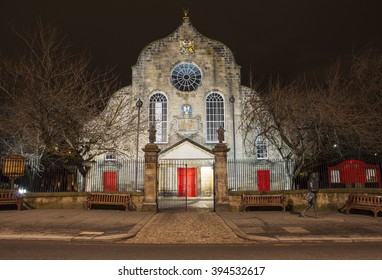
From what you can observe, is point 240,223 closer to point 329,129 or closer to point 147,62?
point 329,129

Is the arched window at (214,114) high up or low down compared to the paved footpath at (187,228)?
up

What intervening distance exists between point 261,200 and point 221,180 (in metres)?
1.97

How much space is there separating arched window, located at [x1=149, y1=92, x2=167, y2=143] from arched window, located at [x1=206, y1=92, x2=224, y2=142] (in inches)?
141

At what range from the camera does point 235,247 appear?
7980 mm

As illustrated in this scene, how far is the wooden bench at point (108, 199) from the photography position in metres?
15.4

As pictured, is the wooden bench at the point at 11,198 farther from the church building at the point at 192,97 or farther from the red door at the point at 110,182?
the church building at the point at 192,97

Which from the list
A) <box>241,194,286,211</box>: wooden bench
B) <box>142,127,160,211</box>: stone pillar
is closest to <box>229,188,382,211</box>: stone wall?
<box>241,194,286,211</box>: wooden bench

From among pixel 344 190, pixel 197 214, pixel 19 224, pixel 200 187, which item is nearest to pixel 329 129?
pixel 344 190

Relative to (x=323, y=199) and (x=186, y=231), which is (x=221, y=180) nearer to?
(x=323, y=199)

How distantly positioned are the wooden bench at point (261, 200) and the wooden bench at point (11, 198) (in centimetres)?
966

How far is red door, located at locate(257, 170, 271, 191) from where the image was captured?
27703 mm

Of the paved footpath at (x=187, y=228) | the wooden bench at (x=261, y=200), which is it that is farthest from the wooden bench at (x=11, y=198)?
the wooden bench at (x=261, y=200)

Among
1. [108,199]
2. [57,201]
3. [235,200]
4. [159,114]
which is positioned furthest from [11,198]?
[159,114]

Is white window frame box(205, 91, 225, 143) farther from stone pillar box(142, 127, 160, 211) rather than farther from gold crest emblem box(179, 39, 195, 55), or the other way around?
stone pillar box(142, 127, 160, 211)
